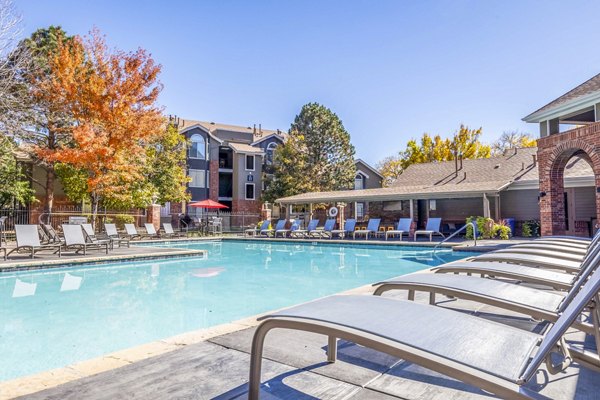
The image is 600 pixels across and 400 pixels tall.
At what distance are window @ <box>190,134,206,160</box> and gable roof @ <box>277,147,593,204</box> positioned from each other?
28.8 feet

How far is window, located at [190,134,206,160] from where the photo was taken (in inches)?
1160

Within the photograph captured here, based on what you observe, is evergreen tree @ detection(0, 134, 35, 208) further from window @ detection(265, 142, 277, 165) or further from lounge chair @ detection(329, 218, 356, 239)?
window @ detection(265, 142, 277, 165)

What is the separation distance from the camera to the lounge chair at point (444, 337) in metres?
1.32

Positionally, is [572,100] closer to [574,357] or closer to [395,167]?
[574,357]

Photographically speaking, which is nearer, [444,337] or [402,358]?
[402,358]

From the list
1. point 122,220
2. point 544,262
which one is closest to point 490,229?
point 544,262

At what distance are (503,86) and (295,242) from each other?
13885 mm

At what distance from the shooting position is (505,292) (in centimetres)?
247

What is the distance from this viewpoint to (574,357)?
1993 mm

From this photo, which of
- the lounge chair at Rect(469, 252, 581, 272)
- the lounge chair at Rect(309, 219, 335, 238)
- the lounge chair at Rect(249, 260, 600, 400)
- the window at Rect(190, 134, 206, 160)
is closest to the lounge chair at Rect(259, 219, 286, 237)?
the lounge chair at Rect(309, 219, 335, 238)

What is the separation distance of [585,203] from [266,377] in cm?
1929

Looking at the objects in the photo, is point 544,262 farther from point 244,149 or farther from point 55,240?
point 244,149

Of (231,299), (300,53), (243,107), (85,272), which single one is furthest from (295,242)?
(243,107)

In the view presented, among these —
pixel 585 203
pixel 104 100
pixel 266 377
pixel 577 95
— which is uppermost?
pixel 104 100
